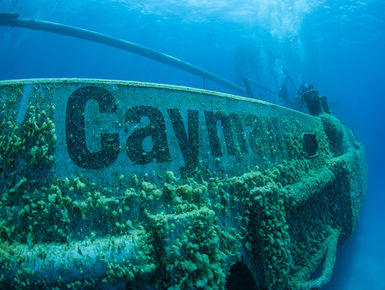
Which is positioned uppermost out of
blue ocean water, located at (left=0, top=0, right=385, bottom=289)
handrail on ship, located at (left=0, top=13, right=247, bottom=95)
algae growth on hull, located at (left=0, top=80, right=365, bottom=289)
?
blue ocean water, located at (left=0, top=0, right=385, bottom=289)

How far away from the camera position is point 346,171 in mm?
3402

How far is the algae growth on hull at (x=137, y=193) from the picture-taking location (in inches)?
49.8

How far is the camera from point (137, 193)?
150 centimetres

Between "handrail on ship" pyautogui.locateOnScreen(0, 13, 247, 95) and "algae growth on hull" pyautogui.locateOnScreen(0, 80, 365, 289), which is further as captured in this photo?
"handrail on ship" pyautogui.locateOnScreen(0, 13, 247, 95)

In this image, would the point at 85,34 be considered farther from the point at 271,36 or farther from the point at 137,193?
the point at 271,36

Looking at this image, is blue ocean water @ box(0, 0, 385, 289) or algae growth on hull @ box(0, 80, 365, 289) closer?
→ algae growth on hull @ box(0, 80, 365, 289)

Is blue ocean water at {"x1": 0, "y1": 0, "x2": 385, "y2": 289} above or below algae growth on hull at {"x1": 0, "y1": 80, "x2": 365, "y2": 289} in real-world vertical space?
above

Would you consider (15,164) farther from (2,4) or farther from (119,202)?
(2,4)

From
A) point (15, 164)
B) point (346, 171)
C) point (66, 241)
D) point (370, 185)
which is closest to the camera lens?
point (66, 241)

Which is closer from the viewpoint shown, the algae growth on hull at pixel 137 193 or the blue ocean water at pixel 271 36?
the algae growth on hull at pixel 137 193

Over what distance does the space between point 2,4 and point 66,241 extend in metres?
30.5

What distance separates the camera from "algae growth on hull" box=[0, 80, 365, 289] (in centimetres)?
126

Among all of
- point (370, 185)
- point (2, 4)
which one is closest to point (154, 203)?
point (370, 185)

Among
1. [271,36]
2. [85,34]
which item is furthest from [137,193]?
[271,36]
